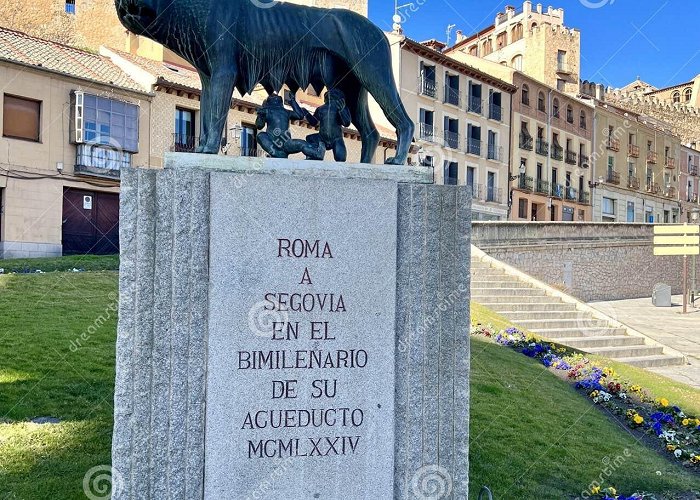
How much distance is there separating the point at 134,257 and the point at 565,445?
4.99 meters

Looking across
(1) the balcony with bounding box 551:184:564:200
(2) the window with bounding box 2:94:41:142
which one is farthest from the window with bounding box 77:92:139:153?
(1) the balcony with bounding box 551:184:564:200

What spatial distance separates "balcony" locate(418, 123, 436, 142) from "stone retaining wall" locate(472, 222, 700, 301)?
37.1ft

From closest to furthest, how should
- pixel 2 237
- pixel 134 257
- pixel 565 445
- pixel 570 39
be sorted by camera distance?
1. pixel 134 257
2. pixel 565 445
3. pixel 2 237
4. pixel 570 39

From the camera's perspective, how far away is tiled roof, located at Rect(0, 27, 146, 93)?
66.1 feet

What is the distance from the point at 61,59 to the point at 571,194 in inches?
1362

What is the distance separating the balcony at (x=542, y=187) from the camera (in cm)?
4149

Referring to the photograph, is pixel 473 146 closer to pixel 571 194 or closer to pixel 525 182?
pixel 525 182

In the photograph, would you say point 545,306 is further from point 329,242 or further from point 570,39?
point 570,39

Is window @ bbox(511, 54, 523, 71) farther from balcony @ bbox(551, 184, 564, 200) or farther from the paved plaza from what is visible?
the paved plaza

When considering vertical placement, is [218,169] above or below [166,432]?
above

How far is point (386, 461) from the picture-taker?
3.59m

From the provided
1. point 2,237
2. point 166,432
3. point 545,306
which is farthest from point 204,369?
point 2,237

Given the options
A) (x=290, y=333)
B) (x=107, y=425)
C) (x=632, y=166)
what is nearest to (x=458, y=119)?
(x=632, y=166)

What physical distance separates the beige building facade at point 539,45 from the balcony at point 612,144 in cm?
503
